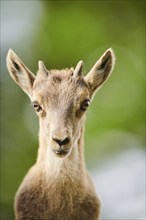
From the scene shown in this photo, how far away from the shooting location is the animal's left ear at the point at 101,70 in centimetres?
211

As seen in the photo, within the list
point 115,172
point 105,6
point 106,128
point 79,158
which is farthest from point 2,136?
Result: point 79,158

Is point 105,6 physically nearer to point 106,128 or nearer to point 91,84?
point 106,128

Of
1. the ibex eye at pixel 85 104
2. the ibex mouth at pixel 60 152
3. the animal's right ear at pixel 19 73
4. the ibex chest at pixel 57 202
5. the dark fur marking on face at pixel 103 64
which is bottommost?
the ibex chest at pixel 57 202

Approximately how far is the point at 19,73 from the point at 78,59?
7.79 feet

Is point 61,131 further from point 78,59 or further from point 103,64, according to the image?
point 78,59

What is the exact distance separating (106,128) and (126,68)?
0.78 m

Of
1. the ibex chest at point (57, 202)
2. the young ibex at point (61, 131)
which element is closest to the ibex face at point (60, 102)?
the young ibex at point (61, 131)

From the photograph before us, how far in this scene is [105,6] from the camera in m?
6.13

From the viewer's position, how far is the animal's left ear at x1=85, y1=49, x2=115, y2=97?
211 cm

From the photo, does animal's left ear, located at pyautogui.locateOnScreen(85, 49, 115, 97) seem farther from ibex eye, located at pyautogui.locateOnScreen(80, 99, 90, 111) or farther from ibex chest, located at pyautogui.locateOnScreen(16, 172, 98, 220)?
ibex chest, located at pyautogui.locateOnScreen(16, 172, 98, 220)

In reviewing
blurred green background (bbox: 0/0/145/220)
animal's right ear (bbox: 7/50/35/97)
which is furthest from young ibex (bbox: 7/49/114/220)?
blurred green background (bbox: 0/0/145/220)

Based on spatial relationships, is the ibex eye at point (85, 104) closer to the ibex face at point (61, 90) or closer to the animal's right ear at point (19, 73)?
the ibex face at point (61, 90)

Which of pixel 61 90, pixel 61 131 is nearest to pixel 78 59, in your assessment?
pixel 61 90

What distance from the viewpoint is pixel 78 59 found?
4.46 meters
